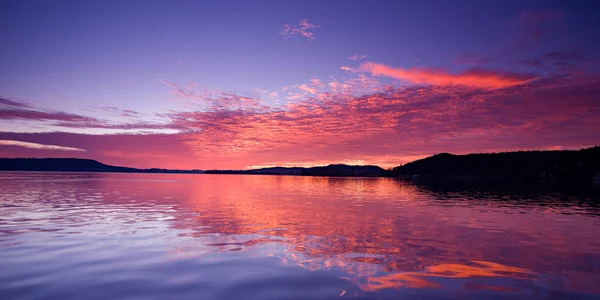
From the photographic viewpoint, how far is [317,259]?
15.2m

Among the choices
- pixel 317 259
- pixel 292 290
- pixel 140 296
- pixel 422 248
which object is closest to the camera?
pixel 140 296

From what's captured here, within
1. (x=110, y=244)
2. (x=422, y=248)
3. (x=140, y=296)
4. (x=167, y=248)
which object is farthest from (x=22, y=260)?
(x=422, y=248)

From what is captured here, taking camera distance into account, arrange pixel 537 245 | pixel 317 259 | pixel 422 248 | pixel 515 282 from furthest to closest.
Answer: pixel 537 245, pixel 422 248, pixel 317 259, pixel 515 282

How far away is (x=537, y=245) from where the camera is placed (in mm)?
19078

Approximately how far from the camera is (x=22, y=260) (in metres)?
14.2

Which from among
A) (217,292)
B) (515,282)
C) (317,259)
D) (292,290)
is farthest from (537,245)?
(217,292)

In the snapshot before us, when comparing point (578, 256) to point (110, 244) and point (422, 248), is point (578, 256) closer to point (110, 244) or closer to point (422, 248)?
point (422, 248)

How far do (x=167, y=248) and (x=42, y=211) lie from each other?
2153cm

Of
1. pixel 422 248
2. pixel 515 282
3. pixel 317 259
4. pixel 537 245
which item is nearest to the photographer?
pixel 515 282

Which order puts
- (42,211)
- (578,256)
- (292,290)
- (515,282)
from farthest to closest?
(42,211), (578,256), (515,282), (292,290)

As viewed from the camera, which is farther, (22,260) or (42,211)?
(42,211)

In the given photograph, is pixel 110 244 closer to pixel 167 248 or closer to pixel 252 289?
pixel 167 248

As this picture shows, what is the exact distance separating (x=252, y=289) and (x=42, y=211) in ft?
96.4

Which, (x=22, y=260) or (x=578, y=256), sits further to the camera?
(x=578, y=256)
